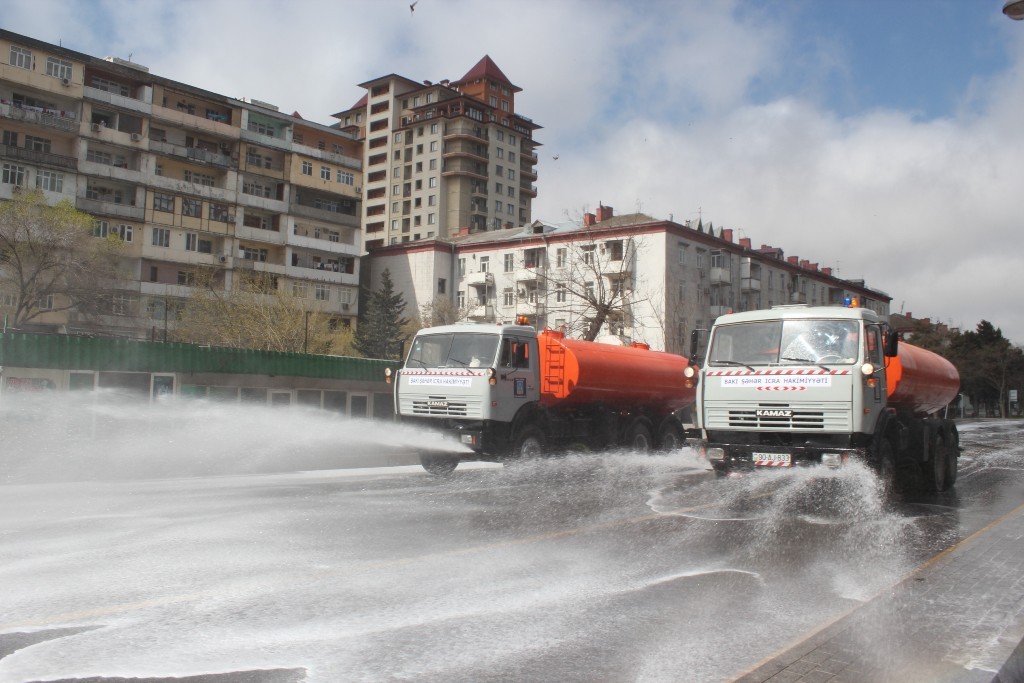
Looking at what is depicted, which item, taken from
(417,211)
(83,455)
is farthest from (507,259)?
(83,455)

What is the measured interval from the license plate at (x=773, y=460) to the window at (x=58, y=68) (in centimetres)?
5768

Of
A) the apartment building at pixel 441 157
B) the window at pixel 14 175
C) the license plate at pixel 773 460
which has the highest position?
the apartment building at pixel 441 157

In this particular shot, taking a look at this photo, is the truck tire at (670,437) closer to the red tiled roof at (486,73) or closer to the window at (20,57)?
the window at (20,57)

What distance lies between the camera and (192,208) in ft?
204

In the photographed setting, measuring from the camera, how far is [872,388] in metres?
11.0

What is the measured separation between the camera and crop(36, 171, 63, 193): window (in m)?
53.9

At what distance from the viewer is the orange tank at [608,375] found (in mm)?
16188

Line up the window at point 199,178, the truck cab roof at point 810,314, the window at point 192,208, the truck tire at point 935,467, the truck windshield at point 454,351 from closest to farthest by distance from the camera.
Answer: the truck cab roof at point 810,314 → the truck tire at point 935,467 → the truck windshield at point 454,351 → the window at point 192,208 → the window at point 199,178

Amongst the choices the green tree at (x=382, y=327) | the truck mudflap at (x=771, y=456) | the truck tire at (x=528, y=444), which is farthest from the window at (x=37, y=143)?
the truck mudflap at (x=771, y=456)

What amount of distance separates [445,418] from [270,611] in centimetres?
923

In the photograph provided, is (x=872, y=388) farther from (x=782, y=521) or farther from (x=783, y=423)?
(x=782, y=521)

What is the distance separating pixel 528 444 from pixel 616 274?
157 feet

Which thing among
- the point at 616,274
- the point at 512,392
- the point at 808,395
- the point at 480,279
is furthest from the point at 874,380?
the point at 480,279

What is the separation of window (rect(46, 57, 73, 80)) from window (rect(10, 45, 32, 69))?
1.11m
